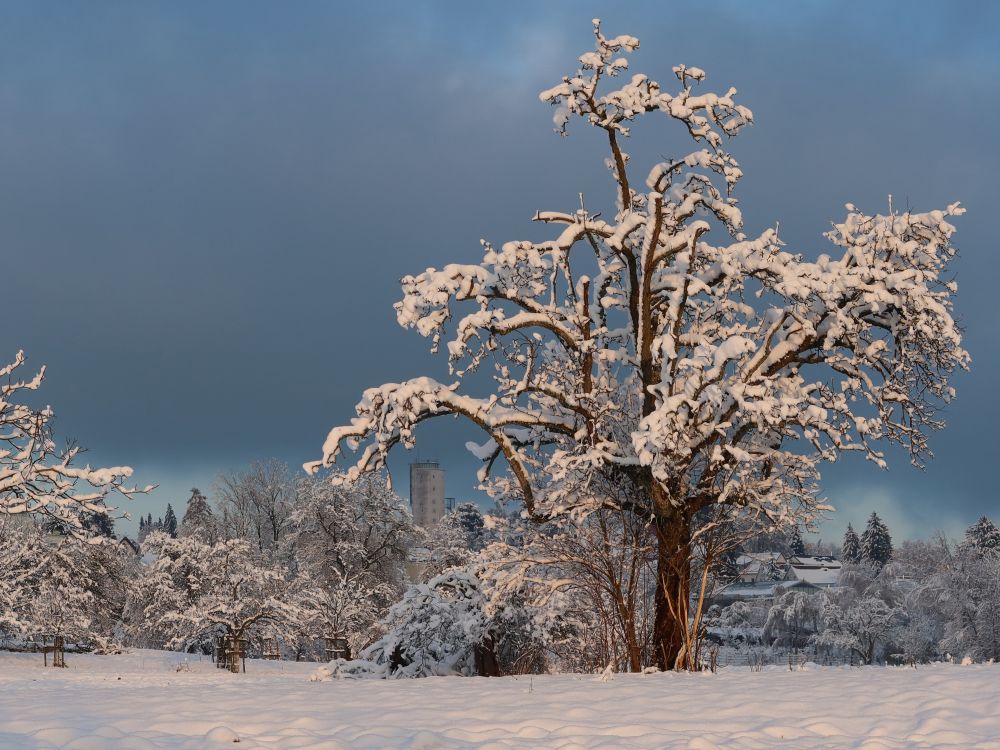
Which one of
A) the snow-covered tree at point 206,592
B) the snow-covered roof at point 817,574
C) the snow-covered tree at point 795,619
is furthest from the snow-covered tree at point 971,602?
the snow-covered roof at point 817,574

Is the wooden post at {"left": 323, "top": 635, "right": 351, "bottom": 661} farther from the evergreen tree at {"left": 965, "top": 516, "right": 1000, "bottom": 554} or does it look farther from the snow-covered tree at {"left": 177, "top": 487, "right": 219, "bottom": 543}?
the evergreen tree at {"left": 965, "top": 516, "right": 1000, "bottom": 554}

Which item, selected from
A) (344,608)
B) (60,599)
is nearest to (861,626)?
(344,608)

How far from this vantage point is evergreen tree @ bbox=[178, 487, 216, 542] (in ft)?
164

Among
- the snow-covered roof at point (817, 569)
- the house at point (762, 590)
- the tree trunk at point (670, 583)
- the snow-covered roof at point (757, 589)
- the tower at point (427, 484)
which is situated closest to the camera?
the tree trunk at point (670, 583)

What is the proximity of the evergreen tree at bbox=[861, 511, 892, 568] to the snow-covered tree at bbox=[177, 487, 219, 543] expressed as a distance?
49.1 meters

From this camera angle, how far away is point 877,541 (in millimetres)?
76375

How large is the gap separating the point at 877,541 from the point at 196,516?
52579mm

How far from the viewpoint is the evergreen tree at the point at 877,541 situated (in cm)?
7488

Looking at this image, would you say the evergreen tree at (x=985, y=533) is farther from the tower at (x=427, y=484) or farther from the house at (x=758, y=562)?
the tower at (x=427, y=484)

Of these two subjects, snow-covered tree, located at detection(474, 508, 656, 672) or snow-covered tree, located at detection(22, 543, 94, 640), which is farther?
snow-covered tree, located at detection(22, 543, 94, 640)

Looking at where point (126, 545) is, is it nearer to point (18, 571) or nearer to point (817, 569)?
point (18, 571)

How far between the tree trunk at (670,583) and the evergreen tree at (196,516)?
1577 inches

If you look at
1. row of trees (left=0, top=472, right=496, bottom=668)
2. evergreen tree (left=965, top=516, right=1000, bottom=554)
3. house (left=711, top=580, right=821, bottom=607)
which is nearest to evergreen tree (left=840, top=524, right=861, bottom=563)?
house (left=711, top=580, right=821, bottom=607)

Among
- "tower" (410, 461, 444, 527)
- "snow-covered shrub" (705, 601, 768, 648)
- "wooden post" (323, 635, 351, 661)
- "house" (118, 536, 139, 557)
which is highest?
"tower" (410, 461, 444, 527)
